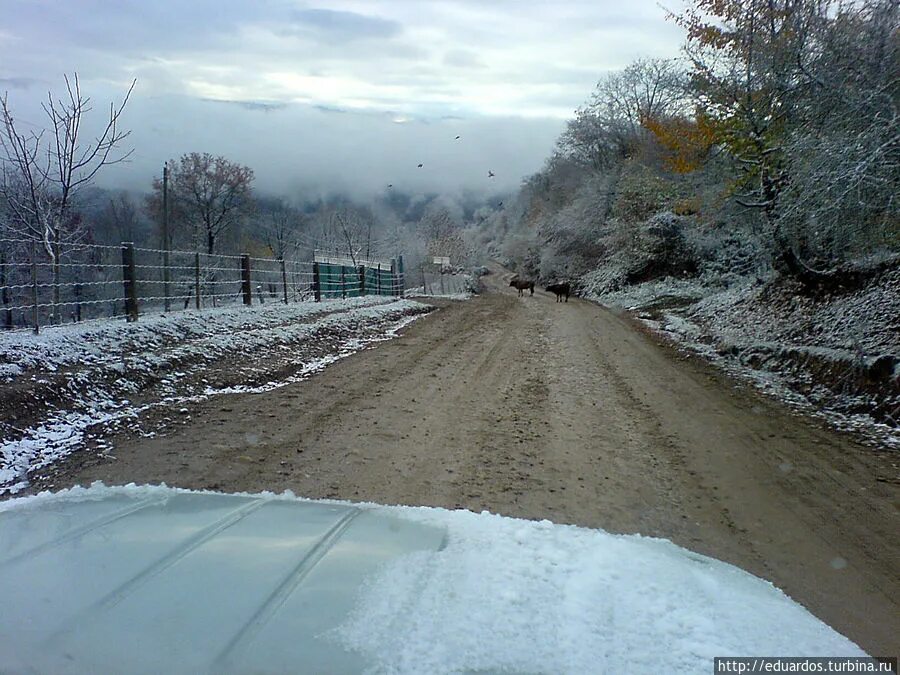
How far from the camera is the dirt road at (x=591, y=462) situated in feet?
14.7

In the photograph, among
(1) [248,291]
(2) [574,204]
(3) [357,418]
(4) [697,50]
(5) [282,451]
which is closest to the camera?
(5) [282,451]

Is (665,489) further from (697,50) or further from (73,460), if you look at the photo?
(697,50)

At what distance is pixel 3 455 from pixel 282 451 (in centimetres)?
245

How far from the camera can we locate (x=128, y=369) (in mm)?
8531

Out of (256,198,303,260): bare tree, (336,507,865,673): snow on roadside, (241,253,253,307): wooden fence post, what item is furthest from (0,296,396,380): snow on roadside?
(256,198,303,260): bare tree

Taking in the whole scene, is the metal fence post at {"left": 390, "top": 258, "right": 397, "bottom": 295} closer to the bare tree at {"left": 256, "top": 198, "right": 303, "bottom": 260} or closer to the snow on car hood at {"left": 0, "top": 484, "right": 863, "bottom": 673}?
the bare tree at {"left": 256, "top": 198, "right": 303, "bottom": 260}

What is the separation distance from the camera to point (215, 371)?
9.59 meters

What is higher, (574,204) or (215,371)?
(574,204)

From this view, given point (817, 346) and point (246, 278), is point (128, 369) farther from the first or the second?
point (817, 346)

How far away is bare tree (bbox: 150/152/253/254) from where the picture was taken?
46656mm

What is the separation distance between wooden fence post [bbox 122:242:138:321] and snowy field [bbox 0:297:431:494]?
325 millimetres

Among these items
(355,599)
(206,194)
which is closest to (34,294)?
(355,599)

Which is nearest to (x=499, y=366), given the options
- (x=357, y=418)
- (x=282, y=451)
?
(x=357, y=418)

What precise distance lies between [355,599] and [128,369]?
24.4 feet
